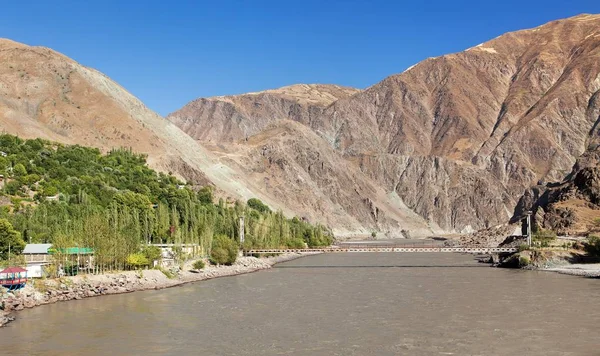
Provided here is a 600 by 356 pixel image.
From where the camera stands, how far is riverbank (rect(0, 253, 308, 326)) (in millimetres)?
50531

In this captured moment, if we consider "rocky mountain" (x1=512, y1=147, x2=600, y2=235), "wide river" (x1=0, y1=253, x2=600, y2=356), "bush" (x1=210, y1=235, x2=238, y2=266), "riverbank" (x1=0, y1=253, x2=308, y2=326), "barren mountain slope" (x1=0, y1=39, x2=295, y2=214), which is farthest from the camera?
"barren mountain slope" (x1=0, y1=39, x2=295, y2=214)

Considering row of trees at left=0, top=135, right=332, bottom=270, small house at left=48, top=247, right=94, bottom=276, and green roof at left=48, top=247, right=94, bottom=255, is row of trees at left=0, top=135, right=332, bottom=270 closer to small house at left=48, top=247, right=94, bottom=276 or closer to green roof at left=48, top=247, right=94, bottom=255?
green roof at left=48, top=247, right=94, bottom=255

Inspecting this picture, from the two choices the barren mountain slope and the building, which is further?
the barren mountain slope

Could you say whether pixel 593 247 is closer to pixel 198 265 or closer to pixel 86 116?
pixel 198 265

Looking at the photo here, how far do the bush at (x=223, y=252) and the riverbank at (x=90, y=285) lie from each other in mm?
5589

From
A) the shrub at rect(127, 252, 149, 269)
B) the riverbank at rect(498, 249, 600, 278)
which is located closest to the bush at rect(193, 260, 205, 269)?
the shrub at rect(127, 252, 149, 269)

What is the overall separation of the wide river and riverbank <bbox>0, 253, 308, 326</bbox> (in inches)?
62.4

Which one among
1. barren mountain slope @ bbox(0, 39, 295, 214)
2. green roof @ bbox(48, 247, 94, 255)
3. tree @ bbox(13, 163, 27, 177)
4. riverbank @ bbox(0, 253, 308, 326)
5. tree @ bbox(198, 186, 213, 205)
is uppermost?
barren mountain slope @ bbox(0, 39, 295, 214)

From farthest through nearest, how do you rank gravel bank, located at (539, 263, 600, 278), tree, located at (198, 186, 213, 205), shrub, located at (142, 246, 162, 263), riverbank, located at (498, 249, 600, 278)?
tree, located at (198, 186, 213, 205)
riverbank, located at (498, 249, 600, 278)
gravel bank, located at (539, 263, 600, 278)
shrub, located at (142, 246, 162, 263)

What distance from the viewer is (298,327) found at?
44.1 meters

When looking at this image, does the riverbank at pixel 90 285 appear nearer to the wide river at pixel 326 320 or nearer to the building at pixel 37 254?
the wide river at pixel 326 320

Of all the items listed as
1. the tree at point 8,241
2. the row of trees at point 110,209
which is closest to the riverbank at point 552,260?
the row of trees at point 110,209

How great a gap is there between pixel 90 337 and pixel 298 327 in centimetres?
1343

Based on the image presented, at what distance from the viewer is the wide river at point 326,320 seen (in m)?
37.0
